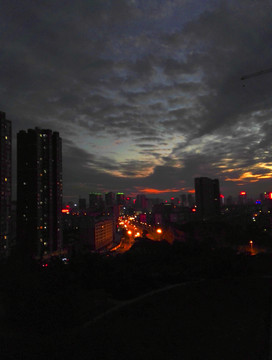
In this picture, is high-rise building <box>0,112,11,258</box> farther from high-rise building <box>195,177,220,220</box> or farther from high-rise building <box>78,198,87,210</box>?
high-rise building <box>78,198,87,210</box>

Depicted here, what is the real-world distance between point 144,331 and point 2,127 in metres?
37.6

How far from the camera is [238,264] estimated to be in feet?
42.2

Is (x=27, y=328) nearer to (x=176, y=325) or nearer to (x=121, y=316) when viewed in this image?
(x=121, y=316)

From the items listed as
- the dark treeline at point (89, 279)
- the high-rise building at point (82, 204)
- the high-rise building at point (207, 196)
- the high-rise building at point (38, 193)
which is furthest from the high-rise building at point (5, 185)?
the high-rise building at point (82, 204)

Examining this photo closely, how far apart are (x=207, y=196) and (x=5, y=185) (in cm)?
7567

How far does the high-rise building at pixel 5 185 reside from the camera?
3484cm

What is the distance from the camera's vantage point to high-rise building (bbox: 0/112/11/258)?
3484 cm

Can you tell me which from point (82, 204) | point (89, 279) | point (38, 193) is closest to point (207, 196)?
point (38, 193)

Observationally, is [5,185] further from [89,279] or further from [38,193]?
[89,279]

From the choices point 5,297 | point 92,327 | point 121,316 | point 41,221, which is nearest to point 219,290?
point 121,316

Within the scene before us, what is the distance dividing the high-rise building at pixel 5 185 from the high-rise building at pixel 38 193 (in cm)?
365

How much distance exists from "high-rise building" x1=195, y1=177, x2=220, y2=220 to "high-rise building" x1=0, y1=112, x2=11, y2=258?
2767 inches

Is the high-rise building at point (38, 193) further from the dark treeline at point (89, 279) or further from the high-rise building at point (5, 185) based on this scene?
the dark treeline at point (89, 279)

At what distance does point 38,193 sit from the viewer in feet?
137
